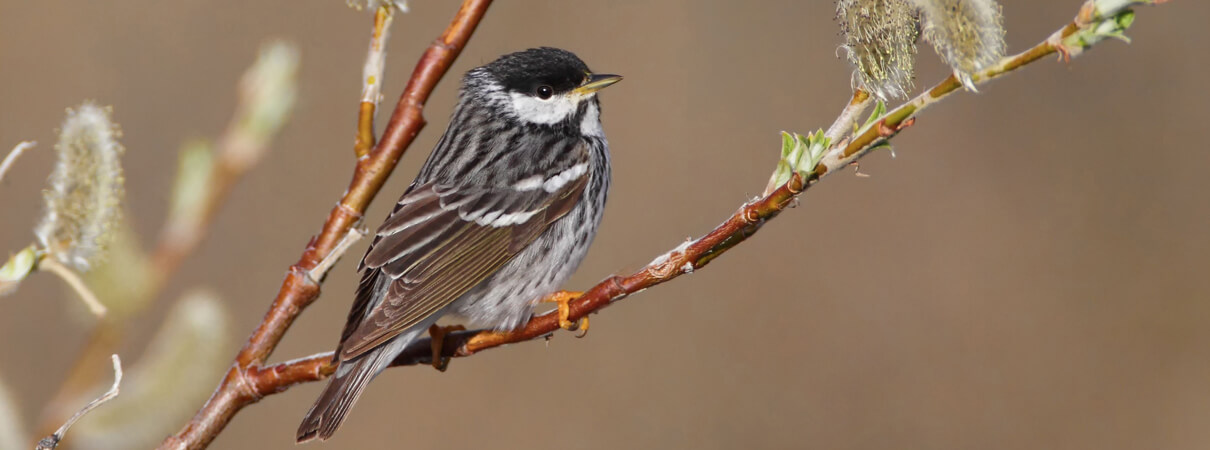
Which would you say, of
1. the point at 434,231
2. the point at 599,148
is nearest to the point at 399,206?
the point at 434,231

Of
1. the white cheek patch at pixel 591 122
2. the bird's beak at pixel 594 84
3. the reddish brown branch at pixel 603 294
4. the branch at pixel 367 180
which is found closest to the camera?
the reddish brown branch at pixel 603 294

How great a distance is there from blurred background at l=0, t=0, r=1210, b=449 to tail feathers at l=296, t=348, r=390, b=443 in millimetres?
4085

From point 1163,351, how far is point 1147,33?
2.62 m

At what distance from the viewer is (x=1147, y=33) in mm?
8578

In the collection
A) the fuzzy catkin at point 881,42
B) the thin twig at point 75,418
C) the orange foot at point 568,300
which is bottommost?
the thin twig at point 75,418

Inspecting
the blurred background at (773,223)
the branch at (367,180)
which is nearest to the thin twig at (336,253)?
the branch at (367,180)

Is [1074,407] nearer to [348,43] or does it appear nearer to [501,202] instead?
[501,202]

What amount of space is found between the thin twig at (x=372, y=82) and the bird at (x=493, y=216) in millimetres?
783

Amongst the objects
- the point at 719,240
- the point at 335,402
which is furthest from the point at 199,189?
the point at 719,240

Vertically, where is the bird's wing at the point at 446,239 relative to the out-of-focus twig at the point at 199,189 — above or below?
above

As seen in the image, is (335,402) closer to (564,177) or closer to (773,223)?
(564,177)

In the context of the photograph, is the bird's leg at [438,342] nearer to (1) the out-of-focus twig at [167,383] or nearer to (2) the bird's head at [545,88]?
(1) the out-of-focus twig at [167,383]

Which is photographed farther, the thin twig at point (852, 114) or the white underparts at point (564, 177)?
the white underparts at point (564, 177)

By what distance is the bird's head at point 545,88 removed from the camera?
14.9 feet
